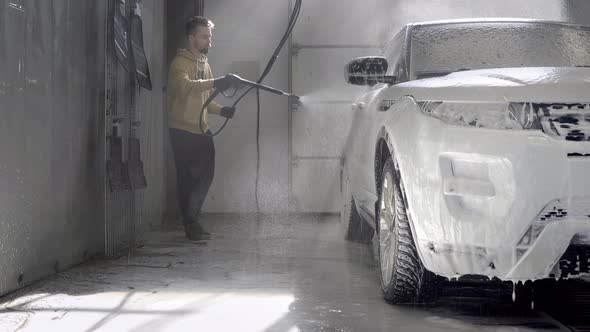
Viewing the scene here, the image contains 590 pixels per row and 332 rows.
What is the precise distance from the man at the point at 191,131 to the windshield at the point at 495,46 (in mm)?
2863

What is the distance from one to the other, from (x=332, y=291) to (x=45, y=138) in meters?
2.10

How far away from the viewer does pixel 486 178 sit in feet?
11.8

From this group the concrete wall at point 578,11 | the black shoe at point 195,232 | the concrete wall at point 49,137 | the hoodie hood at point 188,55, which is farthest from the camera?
the concrete wall at point 578,11

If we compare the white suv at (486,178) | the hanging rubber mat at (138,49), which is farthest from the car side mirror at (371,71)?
the hanging rubber mat at (138,49)

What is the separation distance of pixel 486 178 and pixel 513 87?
1.49 ft

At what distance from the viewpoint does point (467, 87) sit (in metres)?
3.85

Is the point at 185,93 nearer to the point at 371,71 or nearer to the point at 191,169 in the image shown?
the point at 191,169

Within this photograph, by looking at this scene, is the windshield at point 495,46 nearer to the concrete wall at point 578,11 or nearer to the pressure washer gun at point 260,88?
the pressure washer gun at point 260,88

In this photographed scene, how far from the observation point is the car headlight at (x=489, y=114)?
11.8 ft

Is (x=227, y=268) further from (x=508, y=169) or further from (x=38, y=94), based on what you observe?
(x=508, y=169)

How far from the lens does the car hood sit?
3609 millimetres

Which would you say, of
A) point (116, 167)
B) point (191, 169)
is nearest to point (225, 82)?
point (191, 169)

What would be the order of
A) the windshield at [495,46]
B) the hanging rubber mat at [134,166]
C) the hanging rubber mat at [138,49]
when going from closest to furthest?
the windshield at [495,46], the hanging rubber mat at [134,166], the hanging rubber mat at [138,49]

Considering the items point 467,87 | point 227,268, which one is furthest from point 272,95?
point 467,87
